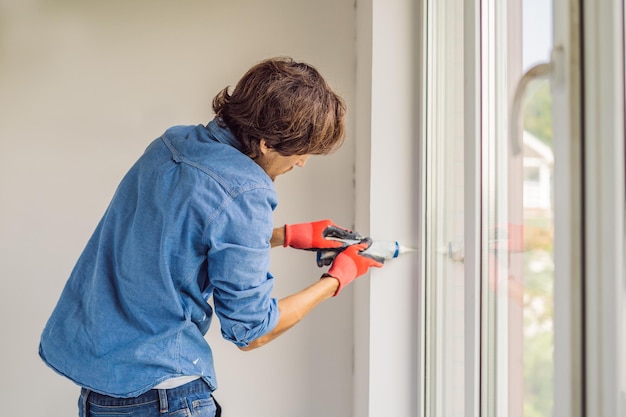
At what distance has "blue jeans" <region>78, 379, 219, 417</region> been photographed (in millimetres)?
1201

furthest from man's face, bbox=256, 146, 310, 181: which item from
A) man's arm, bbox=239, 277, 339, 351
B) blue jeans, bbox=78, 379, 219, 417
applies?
blue jeans, bbox=78, 379, 219, 417

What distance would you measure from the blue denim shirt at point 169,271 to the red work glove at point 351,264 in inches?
9.4

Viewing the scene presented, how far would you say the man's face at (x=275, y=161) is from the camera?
122cm

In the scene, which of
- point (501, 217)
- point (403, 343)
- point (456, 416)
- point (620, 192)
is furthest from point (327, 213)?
point (620, 192)

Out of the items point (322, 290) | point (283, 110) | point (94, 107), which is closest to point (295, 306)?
point (322, 290)

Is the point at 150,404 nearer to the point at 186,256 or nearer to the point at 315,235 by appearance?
the point at 186,256

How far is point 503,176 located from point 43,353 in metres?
0.99

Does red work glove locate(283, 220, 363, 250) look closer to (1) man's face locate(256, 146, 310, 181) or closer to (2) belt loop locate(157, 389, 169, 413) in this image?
(1) man's face locate(256, 146, 310, 181)

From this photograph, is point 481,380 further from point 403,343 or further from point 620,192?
point 620,192

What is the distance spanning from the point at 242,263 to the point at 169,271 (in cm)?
15

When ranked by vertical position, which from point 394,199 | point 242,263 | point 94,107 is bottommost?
point 242,263

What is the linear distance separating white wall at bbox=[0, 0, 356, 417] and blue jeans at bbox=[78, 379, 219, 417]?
0.70 metres

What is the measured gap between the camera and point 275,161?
4.12 ft

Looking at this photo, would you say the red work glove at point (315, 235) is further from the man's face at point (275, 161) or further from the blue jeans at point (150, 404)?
the blue jeans at point (150, 404)
